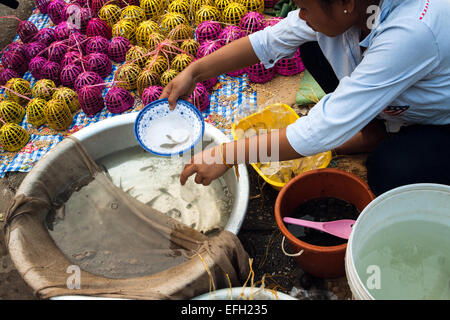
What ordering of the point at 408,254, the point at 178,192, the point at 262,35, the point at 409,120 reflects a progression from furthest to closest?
the point at 178,192, the point at 262,35, the point at 409,120, the point at 408,254

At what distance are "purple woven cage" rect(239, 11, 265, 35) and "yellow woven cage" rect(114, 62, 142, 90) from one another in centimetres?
72

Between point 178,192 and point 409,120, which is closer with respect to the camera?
point 409,120

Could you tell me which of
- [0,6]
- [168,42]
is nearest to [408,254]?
[168,42]

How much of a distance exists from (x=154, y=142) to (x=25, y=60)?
5.13 feet

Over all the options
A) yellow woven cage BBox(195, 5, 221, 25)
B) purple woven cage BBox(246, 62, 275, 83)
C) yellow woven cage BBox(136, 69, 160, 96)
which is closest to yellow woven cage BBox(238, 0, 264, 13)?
yellow woven cage BBox(195, 5, 221, 25)

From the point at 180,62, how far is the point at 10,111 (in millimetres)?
1070

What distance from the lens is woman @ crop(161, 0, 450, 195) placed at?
102cm

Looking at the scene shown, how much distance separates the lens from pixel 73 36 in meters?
2.56

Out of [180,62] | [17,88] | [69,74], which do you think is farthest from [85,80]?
[180,62]

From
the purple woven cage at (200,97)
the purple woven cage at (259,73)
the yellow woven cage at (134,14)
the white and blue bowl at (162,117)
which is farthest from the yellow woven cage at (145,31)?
the white and blue bowl at (162,117)

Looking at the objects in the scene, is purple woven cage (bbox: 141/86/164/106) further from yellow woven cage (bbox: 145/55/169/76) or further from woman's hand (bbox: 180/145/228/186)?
woman's hand (bbox: 180/145/228/186)

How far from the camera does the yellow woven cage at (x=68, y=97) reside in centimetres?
227

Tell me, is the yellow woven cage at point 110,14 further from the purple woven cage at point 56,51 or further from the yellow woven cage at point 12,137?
the yellow woven cage at point 12,137
